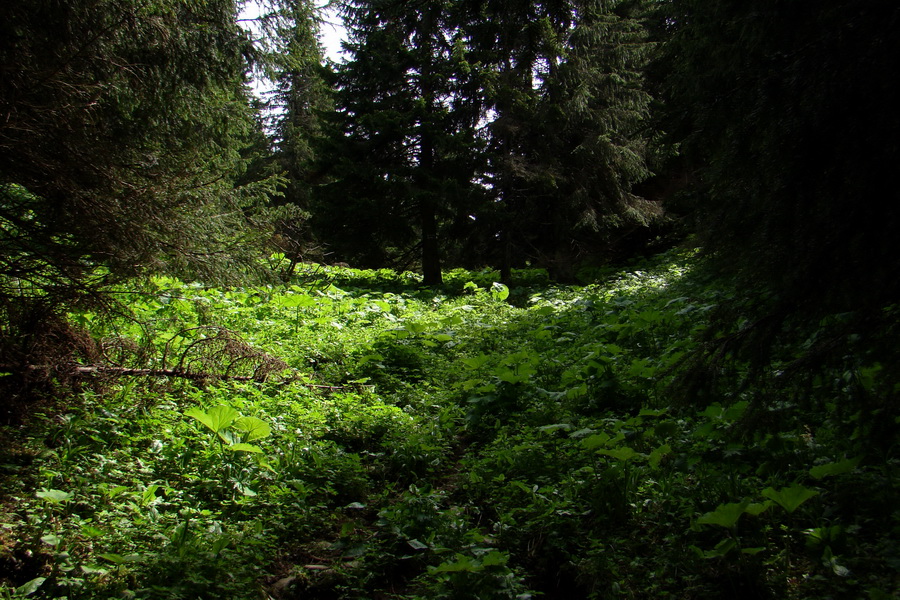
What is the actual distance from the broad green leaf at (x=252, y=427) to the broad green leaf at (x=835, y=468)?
3.63 meters

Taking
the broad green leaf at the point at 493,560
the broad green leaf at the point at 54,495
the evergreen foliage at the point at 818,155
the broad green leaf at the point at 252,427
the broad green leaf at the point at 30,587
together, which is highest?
the evergreen foliage at the point at 818,155

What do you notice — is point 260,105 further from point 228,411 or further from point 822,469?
point 822,469

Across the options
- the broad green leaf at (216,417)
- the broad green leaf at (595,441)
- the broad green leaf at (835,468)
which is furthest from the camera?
the broad green leaf at (216,417)

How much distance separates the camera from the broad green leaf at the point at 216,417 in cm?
376

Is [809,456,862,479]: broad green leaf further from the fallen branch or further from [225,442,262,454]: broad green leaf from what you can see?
the fallen branch

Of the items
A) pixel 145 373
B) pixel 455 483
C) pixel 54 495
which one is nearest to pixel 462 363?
pixel 455 483

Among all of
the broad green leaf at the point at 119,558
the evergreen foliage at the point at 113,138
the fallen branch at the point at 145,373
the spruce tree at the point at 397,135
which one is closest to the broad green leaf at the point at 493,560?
the broad green leaf at the point at 119,558

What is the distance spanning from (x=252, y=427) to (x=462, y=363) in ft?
10.9

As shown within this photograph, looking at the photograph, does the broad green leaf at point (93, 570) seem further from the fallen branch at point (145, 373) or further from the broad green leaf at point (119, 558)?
the fallen branch at point (145, 373)

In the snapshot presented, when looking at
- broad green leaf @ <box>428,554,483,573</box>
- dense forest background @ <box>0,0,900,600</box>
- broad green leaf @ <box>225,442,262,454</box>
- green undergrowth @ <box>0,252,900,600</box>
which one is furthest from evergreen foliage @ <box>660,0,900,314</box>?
broad green leaf @ <box>225,442,262,454</box>

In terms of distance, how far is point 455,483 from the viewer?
12.7ft

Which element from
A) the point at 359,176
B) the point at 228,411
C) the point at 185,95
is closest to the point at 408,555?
the point at 228,411

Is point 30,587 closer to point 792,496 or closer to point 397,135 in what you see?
point 792,496

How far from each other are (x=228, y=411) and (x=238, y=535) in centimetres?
119
